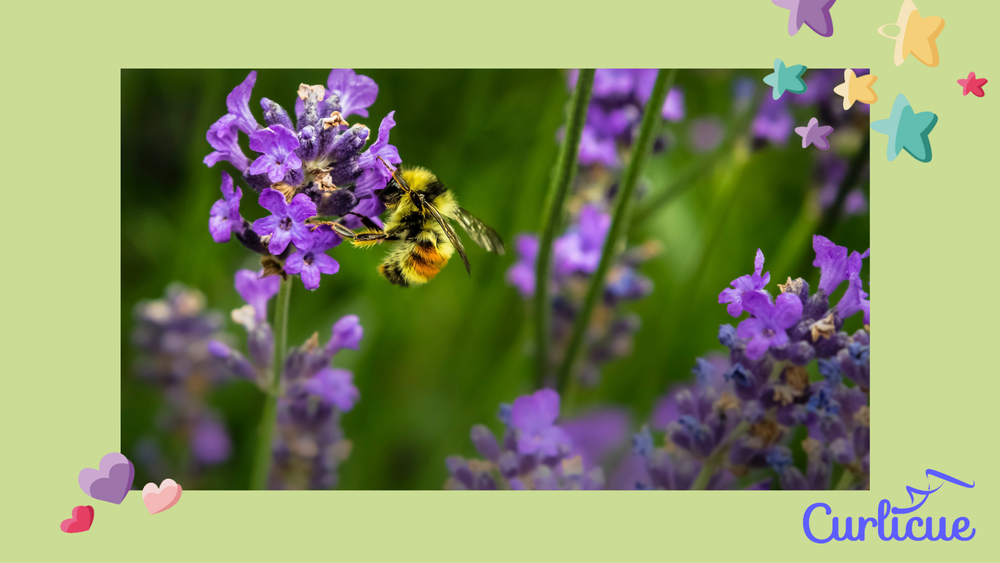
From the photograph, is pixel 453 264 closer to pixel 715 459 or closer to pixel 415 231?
pixel 415 231

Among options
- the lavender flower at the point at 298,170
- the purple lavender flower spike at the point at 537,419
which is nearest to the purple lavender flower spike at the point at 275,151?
the lavender flower at the point at 298,170

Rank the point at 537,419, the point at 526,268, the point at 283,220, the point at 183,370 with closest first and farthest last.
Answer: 1. the point at 283,220
2. the point at 537,419
3. the point at 526,268
4. the point at 183,370

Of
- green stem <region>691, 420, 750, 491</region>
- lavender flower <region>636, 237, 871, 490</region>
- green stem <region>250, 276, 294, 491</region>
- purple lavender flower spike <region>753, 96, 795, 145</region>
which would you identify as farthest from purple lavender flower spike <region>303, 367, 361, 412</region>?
purple lavender flower spike <region>753, 96, 795, 145</region>

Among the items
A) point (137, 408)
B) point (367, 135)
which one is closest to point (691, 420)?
point (367, 135)

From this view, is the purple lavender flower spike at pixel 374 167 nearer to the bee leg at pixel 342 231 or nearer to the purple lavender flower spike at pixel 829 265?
the bee leg at pixel 342 231

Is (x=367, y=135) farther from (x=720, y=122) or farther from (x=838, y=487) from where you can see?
(x=720, y=122)
